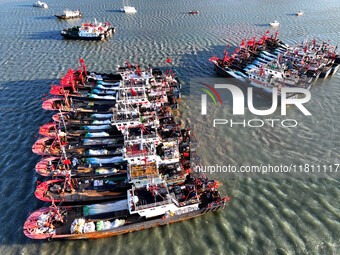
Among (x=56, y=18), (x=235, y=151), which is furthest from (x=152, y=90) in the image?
(x=56, y=18)

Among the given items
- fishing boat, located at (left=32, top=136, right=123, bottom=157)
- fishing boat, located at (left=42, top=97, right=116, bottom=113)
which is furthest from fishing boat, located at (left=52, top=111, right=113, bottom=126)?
fishing boat, located at (left=32, top=136, right=123, bottom=157)

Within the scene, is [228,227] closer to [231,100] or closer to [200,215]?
[200,215]

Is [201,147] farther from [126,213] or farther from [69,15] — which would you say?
[69,15]

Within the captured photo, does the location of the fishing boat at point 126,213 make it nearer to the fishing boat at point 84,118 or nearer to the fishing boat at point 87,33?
the fishing boat at point 84,118

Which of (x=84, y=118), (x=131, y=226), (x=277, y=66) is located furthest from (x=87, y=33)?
(x=131, y=226)

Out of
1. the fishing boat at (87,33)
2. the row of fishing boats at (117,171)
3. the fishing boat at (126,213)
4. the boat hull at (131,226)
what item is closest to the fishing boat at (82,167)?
the row of fishing boats at (117,171)

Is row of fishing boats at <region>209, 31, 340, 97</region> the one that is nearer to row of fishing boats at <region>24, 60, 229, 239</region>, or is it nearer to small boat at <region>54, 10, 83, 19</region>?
row of fishing boats at <region>24, 60, 229, 239</region>

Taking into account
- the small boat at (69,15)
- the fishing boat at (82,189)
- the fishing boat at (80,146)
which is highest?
the small boat at (69,15)
